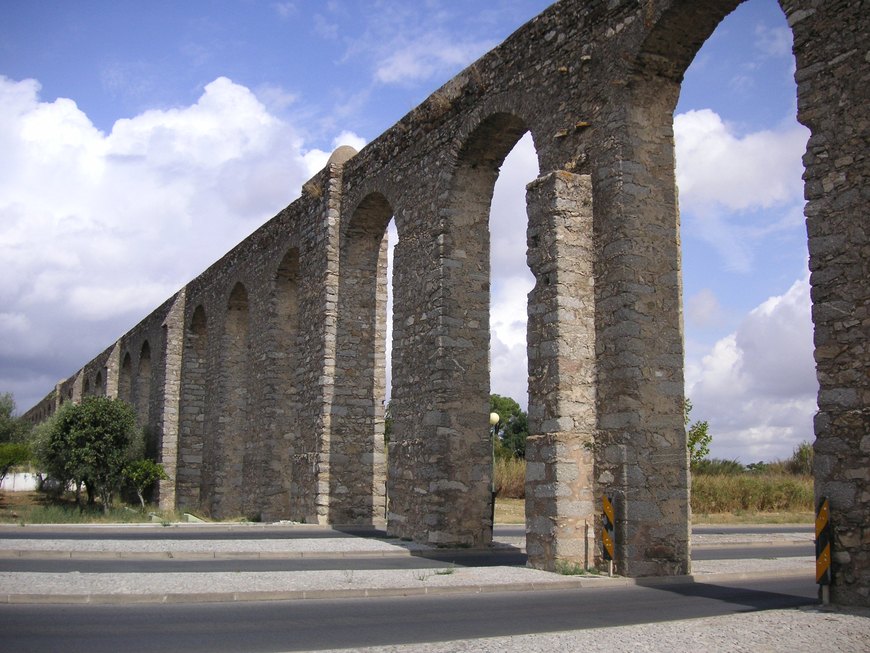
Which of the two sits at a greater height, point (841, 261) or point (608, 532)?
point (841, 261)

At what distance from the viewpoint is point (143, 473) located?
904 inches

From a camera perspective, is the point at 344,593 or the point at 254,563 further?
the point at 254,563

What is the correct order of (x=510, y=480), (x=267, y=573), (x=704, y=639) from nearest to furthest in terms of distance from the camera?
(x=704, y=639)
(x=267, y=573)
(x=510, y=480)

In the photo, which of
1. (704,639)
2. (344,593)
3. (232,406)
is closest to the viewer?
(704,639)

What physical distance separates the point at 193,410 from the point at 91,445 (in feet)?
10.1

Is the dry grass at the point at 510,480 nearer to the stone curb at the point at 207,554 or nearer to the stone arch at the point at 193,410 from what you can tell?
the stone arch at the point at 193,410

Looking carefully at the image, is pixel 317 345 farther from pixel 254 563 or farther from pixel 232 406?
pixel 254 563

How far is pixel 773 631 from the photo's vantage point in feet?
16.9

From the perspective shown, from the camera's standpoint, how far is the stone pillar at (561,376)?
832 centimetres

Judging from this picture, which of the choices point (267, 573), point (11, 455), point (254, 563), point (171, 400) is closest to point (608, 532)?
point (267, 573)

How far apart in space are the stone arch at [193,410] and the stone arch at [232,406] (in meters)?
1.68

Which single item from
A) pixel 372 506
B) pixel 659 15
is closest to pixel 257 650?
pixel 659 15

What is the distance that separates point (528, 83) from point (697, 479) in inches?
616

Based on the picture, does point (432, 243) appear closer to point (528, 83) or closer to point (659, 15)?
point (528, 83)
